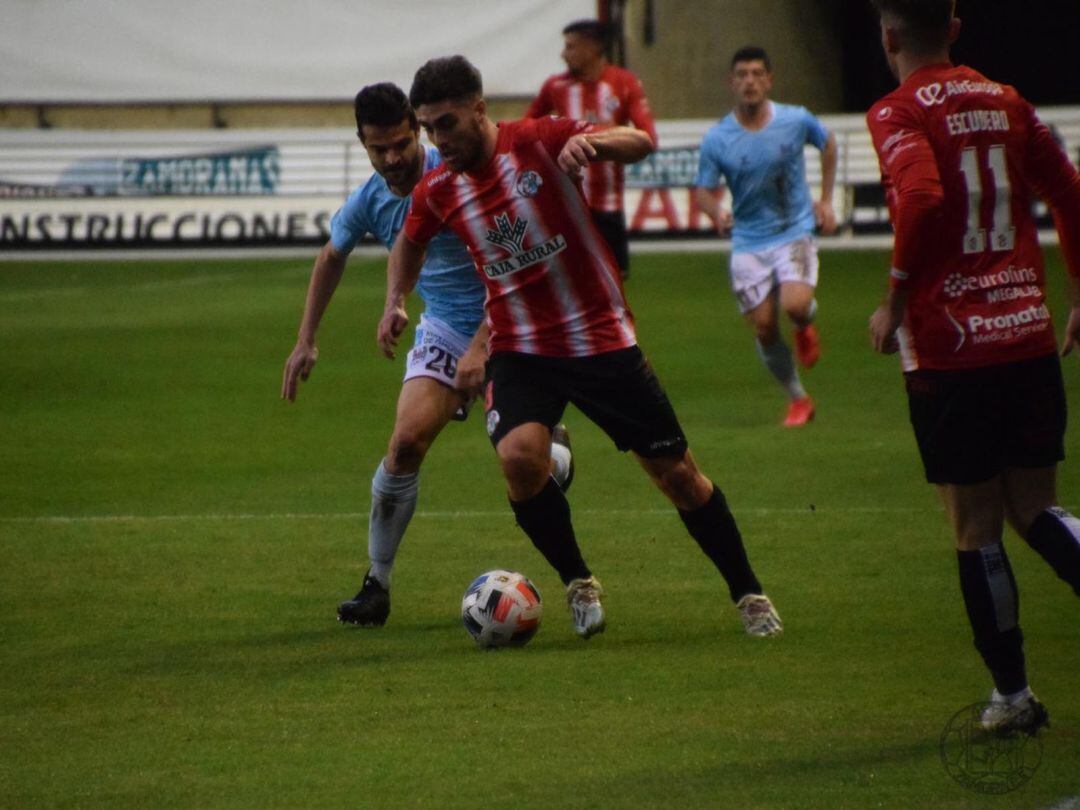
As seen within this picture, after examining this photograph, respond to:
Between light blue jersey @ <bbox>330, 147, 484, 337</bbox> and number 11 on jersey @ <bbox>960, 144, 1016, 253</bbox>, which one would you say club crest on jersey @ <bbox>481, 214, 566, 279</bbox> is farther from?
number 11 on jersey @ <bbox>960, 144, 1016, 253</bbox>

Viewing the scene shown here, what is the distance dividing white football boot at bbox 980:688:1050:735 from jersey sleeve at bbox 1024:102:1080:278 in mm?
1067

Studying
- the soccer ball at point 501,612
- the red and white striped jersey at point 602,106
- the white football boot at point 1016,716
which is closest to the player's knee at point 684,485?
the soccer ball at point 501,612

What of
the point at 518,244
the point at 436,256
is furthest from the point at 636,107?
the point at 518,244

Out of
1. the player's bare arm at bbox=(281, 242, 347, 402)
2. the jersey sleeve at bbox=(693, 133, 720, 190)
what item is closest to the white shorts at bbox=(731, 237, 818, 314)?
the jersey sleeve at bbox=(693, 133, 720, 190)

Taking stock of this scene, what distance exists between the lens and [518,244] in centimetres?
623

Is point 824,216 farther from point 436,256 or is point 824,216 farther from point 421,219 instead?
point 421,219

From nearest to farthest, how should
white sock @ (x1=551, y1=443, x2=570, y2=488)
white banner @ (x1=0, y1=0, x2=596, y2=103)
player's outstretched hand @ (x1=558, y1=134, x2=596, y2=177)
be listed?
player's outstretched hand @ (x1=558, y1=134, x2=596, y2=177) < white sock @ (x1=551, y1=443, x2=570, y2=488) < white banner @ (x1=0, y1=0, x2=596, y2=103)

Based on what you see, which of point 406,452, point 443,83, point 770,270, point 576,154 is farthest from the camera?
point 770,270

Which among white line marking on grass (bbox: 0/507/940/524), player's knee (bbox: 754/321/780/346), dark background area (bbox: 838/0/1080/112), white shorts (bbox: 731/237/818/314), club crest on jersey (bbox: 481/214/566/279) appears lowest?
dark background area (bbox: 838/0/1080/112)

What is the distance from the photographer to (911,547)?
780 centimetres

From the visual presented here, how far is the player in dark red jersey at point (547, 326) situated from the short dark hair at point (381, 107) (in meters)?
0.36

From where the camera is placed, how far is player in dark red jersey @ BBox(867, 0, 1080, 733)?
15.5ft

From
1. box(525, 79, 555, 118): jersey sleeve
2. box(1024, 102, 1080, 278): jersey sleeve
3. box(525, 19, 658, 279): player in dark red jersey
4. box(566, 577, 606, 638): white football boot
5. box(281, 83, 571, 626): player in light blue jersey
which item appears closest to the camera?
box(1024, 102, 1080, 278): jersey sleeve

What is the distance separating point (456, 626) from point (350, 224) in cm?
152
